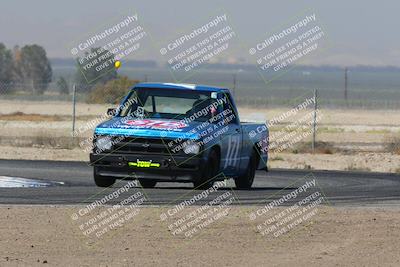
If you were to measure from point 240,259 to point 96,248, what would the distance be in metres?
1.55

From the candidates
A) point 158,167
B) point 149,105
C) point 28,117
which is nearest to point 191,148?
point 158,167

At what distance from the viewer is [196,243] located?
531 inches

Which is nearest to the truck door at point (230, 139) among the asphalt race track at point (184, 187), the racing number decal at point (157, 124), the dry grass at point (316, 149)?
the asphalt race track at point (184, 187)

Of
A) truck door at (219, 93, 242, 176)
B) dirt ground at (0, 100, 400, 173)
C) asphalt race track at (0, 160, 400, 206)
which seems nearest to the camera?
asphalt race track at (0, 160, 400, 206)

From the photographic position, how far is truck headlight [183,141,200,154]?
19469 mm

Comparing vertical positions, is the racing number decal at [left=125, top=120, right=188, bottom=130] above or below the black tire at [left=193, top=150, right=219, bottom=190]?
above

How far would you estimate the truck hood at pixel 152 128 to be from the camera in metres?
19.4

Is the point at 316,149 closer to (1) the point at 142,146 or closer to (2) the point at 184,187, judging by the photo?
(2) the point at 184,187

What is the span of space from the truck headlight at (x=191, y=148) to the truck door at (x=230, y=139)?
977 mm

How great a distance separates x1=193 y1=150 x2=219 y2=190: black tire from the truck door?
0.92 ft

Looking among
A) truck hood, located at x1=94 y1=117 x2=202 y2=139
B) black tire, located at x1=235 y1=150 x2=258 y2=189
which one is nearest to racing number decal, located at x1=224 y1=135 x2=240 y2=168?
black tire, located at x1=235 y1=150 x2=258 y2=189

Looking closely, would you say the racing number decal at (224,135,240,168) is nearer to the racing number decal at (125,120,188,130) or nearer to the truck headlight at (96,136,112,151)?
the racing number decal at (125,120,188,130)

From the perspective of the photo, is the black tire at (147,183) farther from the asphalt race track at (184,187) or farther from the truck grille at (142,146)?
the truck grille at (142,146)

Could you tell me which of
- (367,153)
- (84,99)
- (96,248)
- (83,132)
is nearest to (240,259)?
(96,248)
